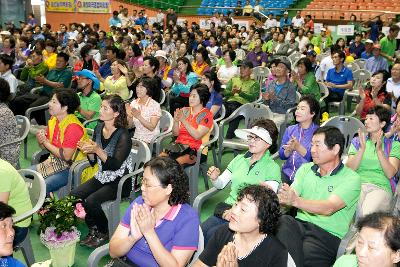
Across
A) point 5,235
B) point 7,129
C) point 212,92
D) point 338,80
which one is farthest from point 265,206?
point 338,80

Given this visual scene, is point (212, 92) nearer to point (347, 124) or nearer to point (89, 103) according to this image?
point (89, 103)

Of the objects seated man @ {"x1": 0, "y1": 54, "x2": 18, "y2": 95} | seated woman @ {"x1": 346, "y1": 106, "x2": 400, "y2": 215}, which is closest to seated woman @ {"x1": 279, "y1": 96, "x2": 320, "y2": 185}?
seated woman @ {"x1": 346, "y1": 106, "x2": 400, "y2": 215}

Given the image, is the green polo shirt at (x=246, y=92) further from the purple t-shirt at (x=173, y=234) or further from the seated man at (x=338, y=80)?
the purple t-shirt at (x=173, y=234)

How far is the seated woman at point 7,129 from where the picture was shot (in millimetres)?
4082

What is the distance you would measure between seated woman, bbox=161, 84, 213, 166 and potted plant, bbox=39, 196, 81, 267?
1.29 meters

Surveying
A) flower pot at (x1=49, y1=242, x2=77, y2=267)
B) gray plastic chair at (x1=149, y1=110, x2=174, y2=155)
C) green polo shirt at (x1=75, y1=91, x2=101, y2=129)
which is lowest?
flower pot at (x1=49, y1=242, x2=77, y2=267)

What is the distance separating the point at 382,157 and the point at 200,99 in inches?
68.8

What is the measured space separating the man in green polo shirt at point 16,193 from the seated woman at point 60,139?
87 cm

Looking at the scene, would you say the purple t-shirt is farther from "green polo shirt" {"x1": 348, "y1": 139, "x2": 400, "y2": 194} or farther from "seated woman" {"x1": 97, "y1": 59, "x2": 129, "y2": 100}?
"seated woman" {"x1": 97, "y1": 59, "x2": 129, "y2": 100}

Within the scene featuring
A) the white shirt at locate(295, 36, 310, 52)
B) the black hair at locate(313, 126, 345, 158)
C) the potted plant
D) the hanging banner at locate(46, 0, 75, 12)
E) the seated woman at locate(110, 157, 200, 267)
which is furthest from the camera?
the hanging banner at locate(46, 0, 75, 12)

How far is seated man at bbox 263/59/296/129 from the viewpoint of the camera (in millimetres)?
5727

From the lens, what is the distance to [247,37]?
518 inches

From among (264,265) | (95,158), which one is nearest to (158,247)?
(264,265)

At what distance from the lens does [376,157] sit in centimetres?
362
